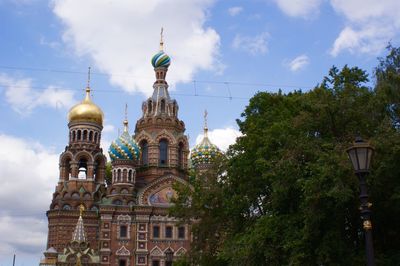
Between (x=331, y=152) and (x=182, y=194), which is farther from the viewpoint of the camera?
(x=182, y=194)

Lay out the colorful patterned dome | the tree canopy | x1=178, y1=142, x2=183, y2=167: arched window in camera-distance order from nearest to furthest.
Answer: the tree canopy, x1=178, y1=142, x2=183, y2=167: arched window, the colorful patterned dome

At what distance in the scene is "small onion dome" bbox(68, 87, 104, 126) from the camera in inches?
1917

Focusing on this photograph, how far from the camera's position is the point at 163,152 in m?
49.8

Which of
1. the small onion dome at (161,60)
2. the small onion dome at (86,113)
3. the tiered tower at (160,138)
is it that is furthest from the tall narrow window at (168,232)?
the small onion dome at (161,60)

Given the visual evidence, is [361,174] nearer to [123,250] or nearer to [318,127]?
[318,127]

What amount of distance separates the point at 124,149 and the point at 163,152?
14.0 feet

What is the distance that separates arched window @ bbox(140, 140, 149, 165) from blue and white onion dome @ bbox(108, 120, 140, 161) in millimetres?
1874

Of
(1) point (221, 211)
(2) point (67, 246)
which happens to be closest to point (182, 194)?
(1) point (221, 211)

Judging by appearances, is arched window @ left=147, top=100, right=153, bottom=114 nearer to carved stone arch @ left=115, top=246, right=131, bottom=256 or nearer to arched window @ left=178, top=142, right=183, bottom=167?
arched window @ left=178, top=142, right=183, bottom=167

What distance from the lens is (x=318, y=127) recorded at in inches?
771

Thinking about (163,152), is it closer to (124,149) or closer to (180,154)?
(180,154)

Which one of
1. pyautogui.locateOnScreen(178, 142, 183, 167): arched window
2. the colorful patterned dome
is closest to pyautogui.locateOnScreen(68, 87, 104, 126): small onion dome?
pyautogui.locateOnScreen(178, 142, 183, 167): arched window

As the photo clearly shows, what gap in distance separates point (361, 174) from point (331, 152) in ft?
29.9

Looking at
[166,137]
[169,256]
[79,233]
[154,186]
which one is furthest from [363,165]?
[166,137]
